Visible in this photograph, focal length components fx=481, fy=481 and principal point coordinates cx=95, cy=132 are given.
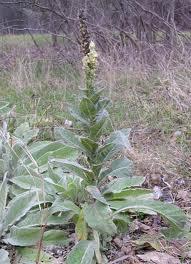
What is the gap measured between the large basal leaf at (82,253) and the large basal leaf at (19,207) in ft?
1.27

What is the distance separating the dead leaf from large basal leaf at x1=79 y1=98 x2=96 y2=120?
769mm

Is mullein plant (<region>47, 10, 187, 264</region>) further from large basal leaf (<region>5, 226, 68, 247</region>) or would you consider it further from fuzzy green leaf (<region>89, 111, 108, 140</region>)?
large basal leaf (<region>5, 226, 68, 247</region>)

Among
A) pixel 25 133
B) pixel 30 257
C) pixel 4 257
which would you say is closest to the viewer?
pixel 4 257

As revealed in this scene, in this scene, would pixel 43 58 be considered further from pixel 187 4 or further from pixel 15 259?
pixel 15 259

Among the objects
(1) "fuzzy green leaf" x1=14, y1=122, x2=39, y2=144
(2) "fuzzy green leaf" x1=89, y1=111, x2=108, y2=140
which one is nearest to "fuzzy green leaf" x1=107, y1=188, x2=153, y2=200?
(2) "fuzzy green leaf" x1=89, y1=111, x2=108, y2=140

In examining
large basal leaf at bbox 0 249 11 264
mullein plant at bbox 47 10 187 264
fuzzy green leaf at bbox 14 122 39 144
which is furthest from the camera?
fuzzy green leaf at bbox 14 122 39 144

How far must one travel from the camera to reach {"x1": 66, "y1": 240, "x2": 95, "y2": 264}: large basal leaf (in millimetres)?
2313

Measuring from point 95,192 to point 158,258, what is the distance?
465 mm

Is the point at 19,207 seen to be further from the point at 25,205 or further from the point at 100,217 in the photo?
the point at 100,217

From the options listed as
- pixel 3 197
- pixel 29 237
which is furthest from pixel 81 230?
pixel 3 197

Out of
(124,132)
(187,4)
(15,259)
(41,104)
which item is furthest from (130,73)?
(15,259)

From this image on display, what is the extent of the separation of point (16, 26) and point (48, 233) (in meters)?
7.72

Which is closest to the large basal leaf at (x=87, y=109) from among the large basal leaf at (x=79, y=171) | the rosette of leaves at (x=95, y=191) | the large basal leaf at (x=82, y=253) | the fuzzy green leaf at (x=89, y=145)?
the rosette of leaves at (x=95, y=191)

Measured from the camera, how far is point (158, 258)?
246cm
